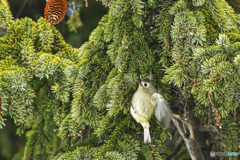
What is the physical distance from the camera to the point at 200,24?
545 millimetres

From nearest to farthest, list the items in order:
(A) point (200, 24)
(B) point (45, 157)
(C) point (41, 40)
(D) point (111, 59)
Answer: (A) point (200, 24) → (D) point (111, 59) → (C) point (41, 40) → (B) point (45, 157)

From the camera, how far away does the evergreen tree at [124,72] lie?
54 cm

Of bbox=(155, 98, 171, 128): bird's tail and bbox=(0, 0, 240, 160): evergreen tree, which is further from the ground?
bbox=(0, 0, 240, 160): evergreen tree

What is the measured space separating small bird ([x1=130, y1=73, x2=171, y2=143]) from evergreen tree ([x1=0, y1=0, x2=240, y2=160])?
26 mm

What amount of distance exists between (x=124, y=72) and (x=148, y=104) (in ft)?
0.34

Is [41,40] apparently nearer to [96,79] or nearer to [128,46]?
[96,79]

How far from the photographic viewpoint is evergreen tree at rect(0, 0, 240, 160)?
54 centimetres

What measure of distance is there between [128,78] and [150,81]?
85 millimetres

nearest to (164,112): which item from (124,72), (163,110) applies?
(163,110)

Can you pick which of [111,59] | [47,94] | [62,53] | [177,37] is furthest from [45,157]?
[177,37]

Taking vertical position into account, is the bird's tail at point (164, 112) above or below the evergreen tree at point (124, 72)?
below

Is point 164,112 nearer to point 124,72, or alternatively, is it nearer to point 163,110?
point 163,110

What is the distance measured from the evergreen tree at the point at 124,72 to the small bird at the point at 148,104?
0.08 ft

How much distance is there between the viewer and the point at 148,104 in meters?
0.62
